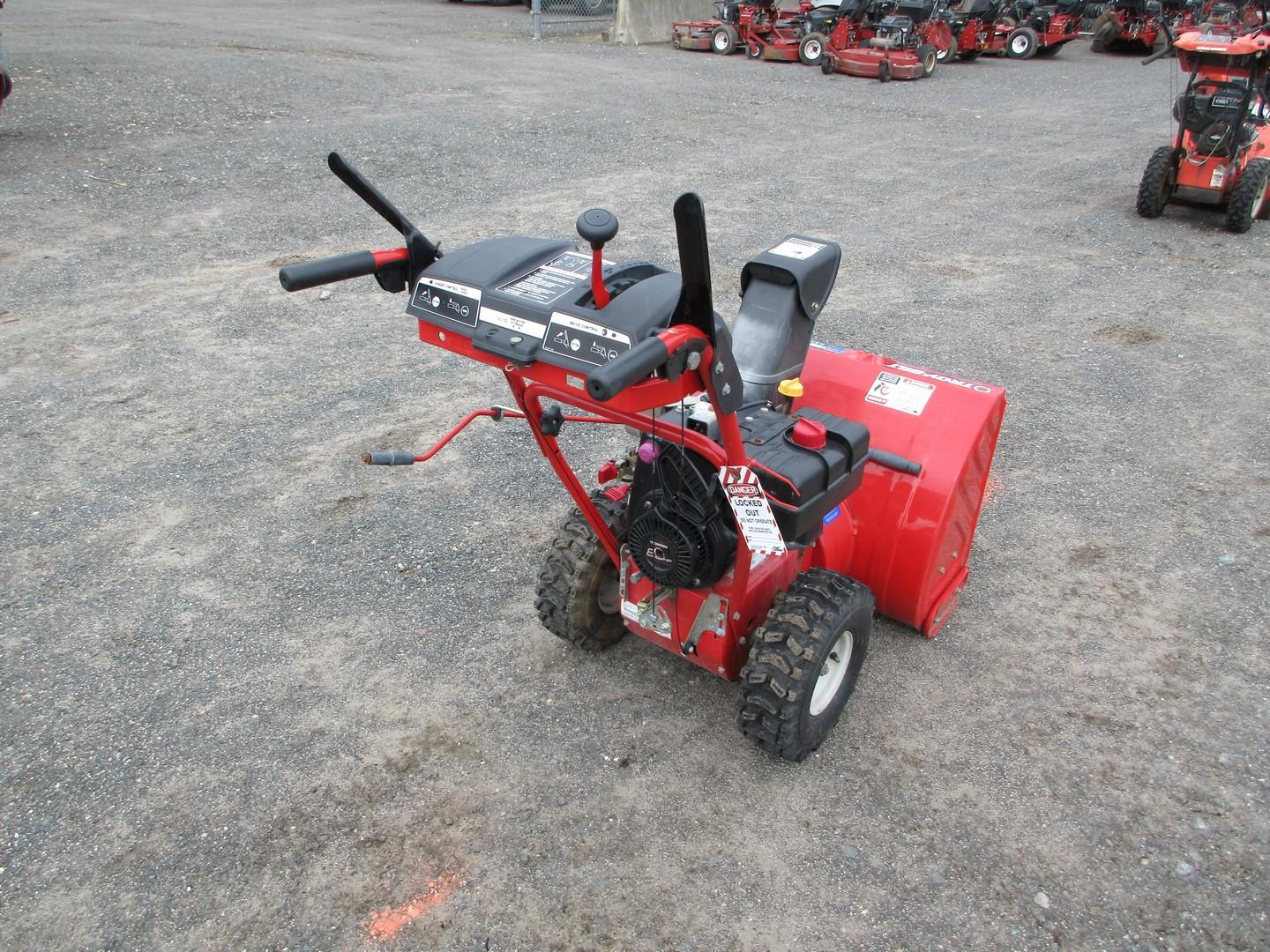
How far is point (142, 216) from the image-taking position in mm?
8500

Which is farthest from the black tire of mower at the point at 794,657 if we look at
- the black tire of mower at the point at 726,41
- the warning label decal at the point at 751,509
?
the black tire of mower at the point at 726,41

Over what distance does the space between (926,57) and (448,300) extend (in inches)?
638

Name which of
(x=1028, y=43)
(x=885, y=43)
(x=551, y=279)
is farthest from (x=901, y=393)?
(x=1028, y=43)

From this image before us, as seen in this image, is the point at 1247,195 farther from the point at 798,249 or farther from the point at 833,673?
the point at 833,673

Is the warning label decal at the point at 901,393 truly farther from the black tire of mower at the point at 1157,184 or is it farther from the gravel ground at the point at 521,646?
the black tire of mower at the point at 1157,184

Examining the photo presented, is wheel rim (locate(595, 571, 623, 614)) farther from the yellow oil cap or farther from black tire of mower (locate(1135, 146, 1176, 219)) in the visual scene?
black tire of mower (locate(1135, 146, 1176, 219))

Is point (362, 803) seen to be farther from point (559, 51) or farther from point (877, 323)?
point (559, 51)

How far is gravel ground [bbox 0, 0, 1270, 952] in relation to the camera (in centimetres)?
284

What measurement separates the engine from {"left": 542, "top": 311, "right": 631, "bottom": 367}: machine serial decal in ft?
1.98

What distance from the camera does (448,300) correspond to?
2467 millimetres

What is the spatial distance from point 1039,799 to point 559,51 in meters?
16.7

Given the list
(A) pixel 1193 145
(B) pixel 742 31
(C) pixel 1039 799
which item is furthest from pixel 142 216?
(B) pixel 742 31

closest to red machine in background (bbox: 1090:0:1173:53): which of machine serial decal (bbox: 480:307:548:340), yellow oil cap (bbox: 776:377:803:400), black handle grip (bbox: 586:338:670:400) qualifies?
yellow oil cap (bbox: 776:377:803:400)

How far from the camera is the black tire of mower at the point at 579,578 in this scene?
349 cm
